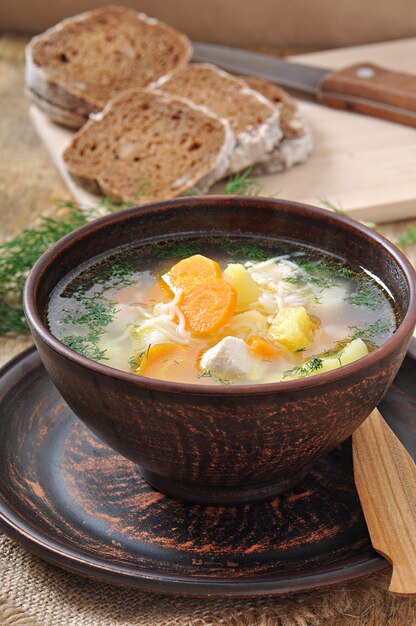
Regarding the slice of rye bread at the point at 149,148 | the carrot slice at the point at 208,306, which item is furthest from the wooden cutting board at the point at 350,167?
the carrot slice at the point at 208,306

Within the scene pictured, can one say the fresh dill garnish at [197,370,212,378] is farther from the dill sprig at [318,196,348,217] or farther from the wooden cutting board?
the wooden cutting board

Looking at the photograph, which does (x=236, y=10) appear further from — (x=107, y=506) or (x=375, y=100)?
(x=107, y=506)

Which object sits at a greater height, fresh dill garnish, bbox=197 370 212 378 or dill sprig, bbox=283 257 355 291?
fresh dill garnish, bbox=197 370 212 378

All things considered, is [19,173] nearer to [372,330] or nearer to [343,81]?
[343,81]

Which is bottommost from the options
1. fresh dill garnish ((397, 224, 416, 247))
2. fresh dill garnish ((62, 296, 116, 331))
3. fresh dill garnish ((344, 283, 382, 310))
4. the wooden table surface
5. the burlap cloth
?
the wooden table surface

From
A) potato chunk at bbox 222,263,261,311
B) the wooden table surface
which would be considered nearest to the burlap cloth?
potato chunk at bbox 222,263,261,311

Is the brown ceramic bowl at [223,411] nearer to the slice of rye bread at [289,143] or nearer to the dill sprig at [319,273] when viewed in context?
the dill sprig at [319,273]
